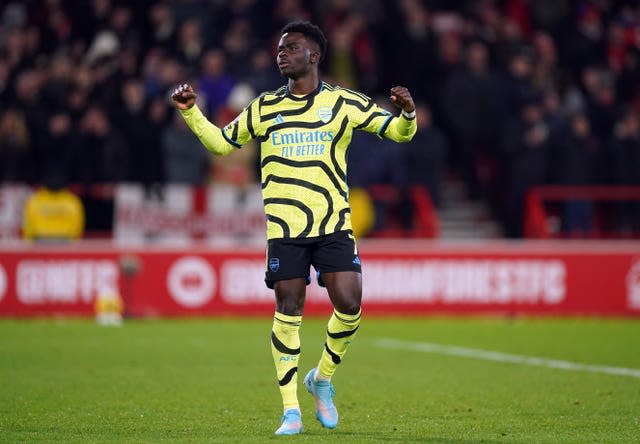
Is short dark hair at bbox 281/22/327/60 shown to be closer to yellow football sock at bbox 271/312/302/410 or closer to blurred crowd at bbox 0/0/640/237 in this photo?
yellow football sock at bbox 271/312/302/410

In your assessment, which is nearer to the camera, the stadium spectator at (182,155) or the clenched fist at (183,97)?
the clenched fist at (183,97)

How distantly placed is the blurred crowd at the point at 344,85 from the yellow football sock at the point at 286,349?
10.7 m

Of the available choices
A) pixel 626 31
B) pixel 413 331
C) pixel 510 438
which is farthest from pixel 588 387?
pixel 626 31

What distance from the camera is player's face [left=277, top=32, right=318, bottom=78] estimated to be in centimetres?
845

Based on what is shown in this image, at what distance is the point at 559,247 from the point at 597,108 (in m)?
3.10

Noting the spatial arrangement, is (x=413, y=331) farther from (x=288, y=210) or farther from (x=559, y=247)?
(x=288, y=210)

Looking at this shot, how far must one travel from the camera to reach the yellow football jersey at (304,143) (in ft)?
27.6

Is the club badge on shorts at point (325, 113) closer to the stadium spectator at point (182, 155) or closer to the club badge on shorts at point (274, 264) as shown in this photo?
the club badge on shorts at point (274, 264)

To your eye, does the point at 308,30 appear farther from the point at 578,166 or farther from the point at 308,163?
the point at 578,166

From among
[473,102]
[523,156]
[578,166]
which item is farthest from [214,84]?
[578,166]

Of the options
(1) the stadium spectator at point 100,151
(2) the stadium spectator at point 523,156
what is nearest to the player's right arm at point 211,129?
(1) the stadium spectator at point 100,151

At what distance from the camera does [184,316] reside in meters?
Answer: 18.7

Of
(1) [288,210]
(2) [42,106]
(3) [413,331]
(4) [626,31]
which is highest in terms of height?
(4) [626,31]

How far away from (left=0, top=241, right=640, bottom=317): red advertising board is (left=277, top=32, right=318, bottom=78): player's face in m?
9.99
